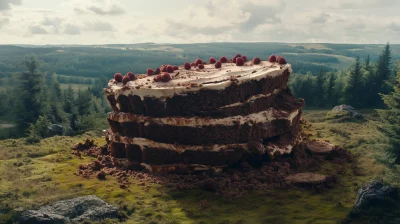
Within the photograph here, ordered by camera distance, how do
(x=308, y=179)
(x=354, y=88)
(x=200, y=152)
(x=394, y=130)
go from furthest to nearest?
(x=354, y=88) → (x=200, y=152) → (x=308, y=179) → (x=394, y=130)

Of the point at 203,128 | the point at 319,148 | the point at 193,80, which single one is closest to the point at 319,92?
the point at 319,148

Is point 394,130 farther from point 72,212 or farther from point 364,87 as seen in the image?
point 364,87

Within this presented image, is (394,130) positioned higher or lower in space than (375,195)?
higher

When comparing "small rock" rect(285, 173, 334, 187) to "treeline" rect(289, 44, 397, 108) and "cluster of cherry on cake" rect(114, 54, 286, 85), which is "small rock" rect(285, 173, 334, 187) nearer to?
"cluster of cherry on cake" rect(114, 54, 286, 85)

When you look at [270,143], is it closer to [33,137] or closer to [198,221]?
[198,221]

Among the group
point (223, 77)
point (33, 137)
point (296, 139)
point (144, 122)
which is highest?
point (223, 77)

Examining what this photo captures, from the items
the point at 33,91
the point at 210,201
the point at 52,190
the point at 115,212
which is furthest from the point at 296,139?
the point at 33,91

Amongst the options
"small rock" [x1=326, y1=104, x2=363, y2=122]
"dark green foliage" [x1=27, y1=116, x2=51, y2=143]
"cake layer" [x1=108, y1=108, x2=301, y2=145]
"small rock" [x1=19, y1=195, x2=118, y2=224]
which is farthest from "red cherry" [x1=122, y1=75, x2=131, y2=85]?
"small rock" [x1=326, y1=104, x2=363, y2=122]
